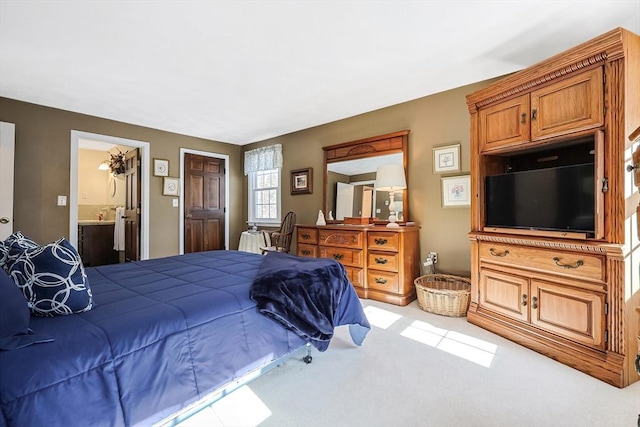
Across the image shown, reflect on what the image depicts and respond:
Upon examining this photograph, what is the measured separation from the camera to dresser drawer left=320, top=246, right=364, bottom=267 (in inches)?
134

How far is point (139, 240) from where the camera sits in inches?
180

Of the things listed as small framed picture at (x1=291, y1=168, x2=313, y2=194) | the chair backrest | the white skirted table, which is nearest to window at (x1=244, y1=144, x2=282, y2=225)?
the white skirted table

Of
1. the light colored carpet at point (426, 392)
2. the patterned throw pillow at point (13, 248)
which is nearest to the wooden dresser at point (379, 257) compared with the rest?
the light colored carpet at point (426, 392)

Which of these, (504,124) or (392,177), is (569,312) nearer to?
(504,124)

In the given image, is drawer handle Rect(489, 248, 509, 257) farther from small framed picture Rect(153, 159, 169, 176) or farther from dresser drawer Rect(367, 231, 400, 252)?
small framed picture Rect(153, 159, 169, 176)

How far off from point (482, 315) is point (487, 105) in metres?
1.84

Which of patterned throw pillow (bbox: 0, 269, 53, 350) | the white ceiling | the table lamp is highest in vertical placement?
the white ceiling

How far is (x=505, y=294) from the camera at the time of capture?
7.67 feet

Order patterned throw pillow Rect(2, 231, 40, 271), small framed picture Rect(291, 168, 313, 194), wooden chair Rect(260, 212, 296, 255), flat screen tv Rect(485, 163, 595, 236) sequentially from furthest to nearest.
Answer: small framed picture Rect(291, 168, 313, 194)
wooden chair Rect(260, 212, 296, 255)
flat screen tv Rect(485, 163, 595, 236)
patterned throw pillow Rect(2, 231, 40, 271)

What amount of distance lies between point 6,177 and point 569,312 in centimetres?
545

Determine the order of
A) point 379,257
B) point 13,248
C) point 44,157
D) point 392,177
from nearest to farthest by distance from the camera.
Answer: point 13,248 < point 379,257 < point 392,177 < point 44,157

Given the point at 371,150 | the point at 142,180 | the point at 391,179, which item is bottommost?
the point at 391,179

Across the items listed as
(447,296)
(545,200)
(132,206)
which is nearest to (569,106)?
(545,200)

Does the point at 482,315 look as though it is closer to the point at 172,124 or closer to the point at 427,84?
the point at 427,84
